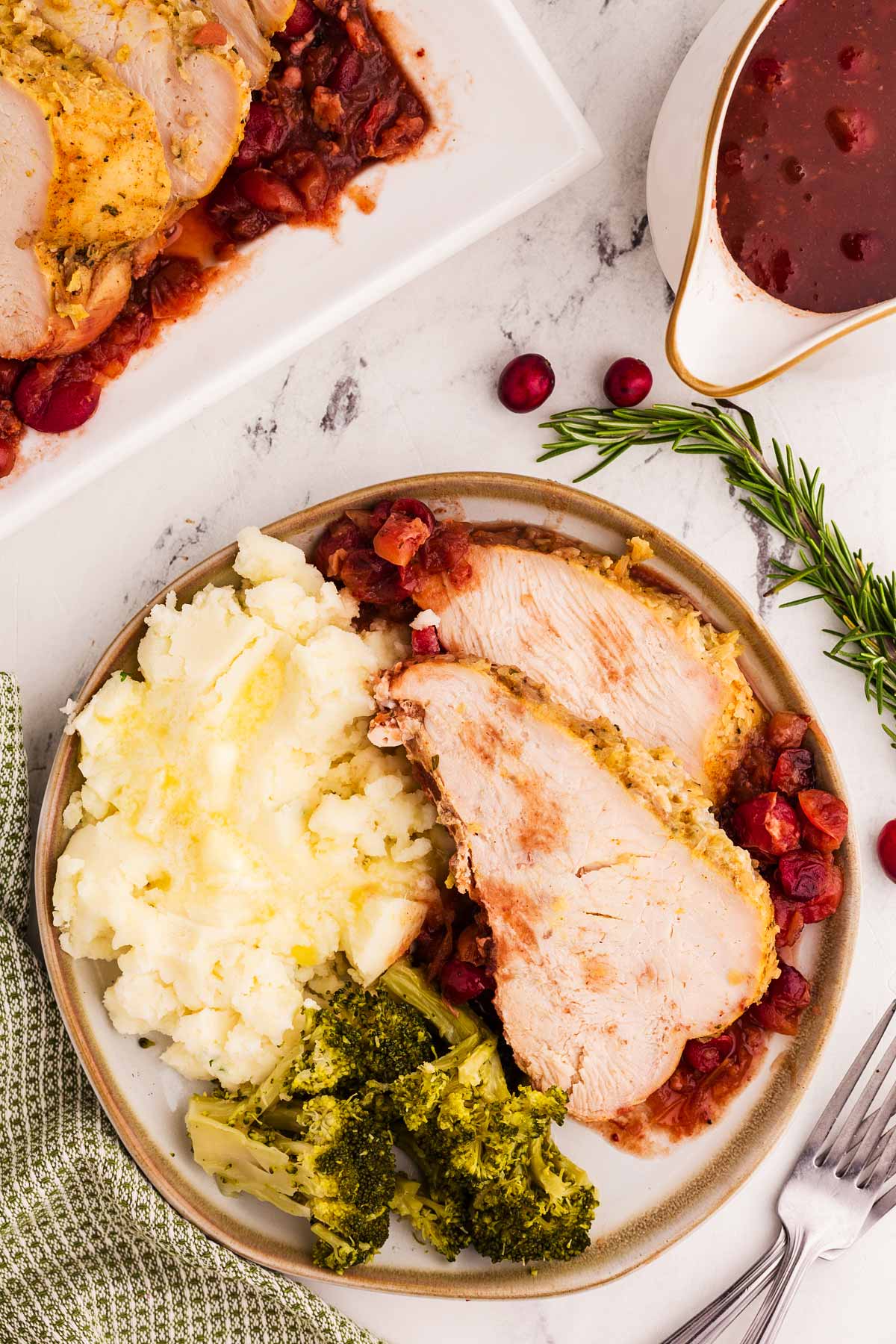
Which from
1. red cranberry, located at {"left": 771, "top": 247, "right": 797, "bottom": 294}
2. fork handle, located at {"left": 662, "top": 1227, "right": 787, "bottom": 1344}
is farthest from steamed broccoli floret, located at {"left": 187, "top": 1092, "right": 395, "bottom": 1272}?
red cranberry, located at {"left": 771, "top": 247, "right": 797, "bottom": 294}

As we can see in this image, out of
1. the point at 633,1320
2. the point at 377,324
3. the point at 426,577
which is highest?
the point at 377,324

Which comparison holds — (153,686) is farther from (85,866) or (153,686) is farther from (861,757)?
(861,757)

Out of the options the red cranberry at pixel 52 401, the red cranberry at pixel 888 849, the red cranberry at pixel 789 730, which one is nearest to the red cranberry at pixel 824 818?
the red cranberry at pixel 789 730

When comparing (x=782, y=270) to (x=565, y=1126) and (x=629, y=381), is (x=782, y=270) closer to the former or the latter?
(x=629, y=381)

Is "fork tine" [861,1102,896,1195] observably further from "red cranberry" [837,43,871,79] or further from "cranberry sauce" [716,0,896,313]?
"red cranberry" [837,43,871,79]

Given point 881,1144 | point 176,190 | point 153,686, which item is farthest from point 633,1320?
point 176,190

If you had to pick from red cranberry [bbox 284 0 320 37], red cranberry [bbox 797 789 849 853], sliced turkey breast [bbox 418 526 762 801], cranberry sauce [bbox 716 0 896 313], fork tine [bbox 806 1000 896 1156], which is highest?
red cranberry [bbox 284 0 320 37]
